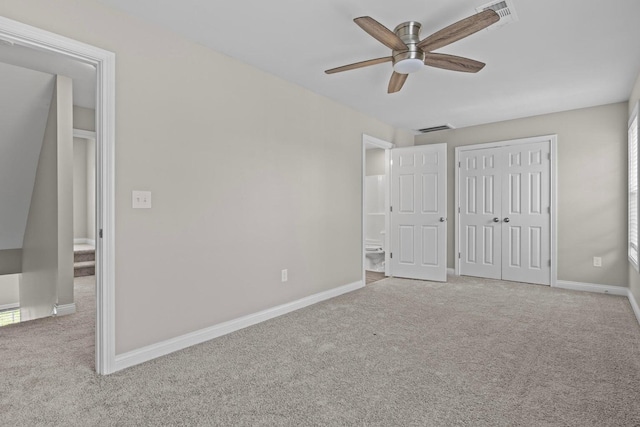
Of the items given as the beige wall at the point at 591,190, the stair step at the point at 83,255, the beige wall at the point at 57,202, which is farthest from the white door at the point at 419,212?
the stair step at the point at 83,255

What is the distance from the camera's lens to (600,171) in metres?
4.45

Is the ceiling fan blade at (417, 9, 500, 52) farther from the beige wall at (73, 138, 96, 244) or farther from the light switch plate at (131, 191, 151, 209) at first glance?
the beige wall at (73, 138, 96, 244)

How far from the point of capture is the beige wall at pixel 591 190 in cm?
434

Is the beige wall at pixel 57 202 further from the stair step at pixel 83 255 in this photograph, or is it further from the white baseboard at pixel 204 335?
the stair step at pixel 83 255

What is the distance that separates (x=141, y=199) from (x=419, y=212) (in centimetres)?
400

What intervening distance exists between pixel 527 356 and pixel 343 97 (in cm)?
316

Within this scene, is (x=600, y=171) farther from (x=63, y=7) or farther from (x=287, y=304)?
(x=63, y=7)

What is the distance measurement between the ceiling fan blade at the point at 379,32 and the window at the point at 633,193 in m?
2.86

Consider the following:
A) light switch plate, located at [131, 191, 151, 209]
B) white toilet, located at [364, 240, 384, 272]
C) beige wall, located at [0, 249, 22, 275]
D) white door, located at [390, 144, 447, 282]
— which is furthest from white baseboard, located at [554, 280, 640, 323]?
beige wall, located at [0, 249, 22, 275]

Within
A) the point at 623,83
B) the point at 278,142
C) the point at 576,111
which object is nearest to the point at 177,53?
the point at 278,142

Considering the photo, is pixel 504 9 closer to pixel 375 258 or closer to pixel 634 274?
pixel 634 274

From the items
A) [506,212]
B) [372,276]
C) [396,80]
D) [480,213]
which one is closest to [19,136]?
[396,80]

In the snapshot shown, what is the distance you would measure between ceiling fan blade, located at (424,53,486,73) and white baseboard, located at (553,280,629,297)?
3568 millimetres

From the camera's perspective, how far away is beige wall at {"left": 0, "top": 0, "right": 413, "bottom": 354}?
2.37 meters
